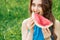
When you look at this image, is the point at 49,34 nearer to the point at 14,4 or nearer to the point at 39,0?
the point at 39,0

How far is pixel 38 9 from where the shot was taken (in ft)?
9.03

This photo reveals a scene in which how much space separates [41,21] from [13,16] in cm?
156

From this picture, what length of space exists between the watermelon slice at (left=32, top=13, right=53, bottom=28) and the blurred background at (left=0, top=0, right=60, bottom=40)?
47.3 inches

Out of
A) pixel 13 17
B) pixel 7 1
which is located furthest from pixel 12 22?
pixel 7 1

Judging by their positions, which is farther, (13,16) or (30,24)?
(13,16)

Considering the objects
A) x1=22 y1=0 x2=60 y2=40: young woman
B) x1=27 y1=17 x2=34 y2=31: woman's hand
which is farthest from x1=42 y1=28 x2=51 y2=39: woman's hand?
x1=27 y1=17 x2=34 y2=31: woman's hand

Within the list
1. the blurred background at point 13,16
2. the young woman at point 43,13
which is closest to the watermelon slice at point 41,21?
the young woman at point 43,13

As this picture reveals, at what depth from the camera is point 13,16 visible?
14.1ft

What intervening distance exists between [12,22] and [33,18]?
1.50m

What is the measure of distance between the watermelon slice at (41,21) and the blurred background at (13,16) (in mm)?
1201

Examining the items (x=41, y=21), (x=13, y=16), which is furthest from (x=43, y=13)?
(x=13, y=16)

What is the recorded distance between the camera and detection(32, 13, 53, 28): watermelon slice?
107 inches

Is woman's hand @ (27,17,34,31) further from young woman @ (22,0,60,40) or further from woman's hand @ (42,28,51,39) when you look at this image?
woman's hand @ (42,28,51,39)

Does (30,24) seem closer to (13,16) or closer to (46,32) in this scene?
(46,32)
